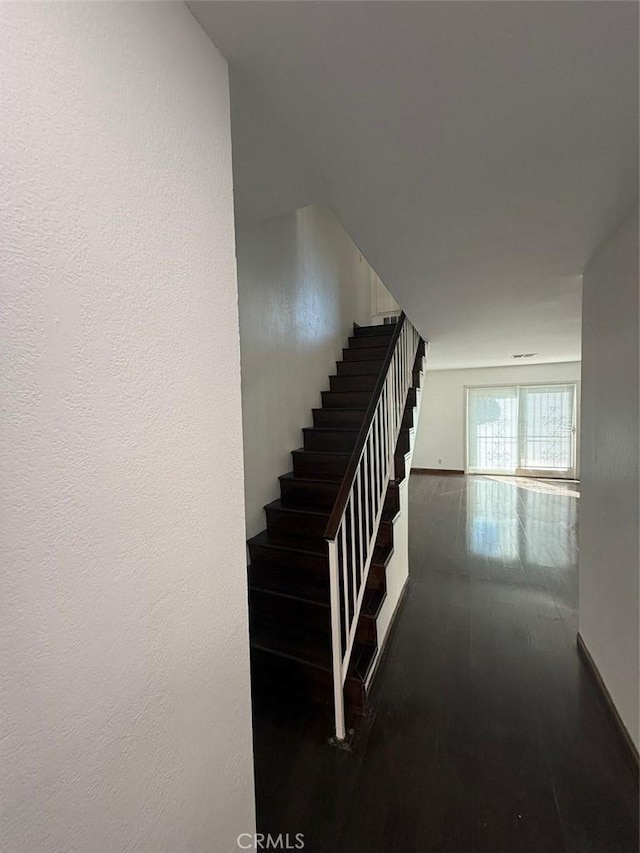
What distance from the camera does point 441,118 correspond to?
3.21 ft

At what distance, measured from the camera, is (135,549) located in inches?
24.0

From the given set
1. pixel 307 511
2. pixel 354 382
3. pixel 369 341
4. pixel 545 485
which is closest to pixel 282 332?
pixel 354 382

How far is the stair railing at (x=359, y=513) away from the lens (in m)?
1.66

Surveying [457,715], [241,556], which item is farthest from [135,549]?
[457,715]

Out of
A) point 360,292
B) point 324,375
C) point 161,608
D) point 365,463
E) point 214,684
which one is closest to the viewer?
point 161,608

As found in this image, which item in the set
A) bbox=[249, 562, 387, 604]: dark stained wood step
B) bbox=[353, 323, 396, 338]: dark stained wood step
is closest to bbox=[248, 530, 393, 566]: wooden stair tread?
bbox=[249, 562, 387, 604]: dark stained wood step

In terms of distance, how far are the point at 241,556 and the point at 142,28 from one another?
1.06 metres

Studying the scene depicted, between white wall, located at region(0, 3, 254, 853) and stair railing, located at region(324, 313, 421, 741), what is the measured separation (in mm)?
844

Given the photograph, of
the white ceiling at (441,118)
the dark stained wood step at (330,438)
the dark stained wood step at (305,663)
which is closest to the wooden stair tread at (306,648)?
the dark stained wood step at (305,663)

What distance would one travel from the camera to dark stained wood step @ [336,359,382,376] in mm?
3693

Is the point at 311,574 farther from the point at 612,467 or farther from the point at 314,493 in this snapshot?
the point at 612,467

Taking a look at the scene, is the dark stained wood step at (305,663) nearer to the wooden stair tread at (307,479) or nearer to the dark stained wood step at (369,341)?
the wooden stair tread at (307,479)

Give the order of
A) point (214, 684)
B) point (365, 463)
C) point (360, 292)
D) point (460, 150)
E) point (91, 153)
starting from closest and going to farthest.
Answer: point (91, 153), point (214, 684), point (460, 150), point (365, 463), point (360, 292)

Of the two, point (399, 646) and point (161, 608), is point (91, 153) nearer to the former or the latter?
point (161, 608)
